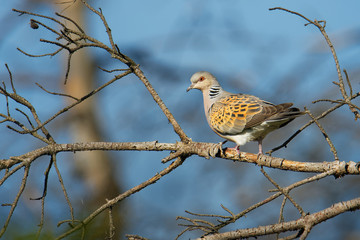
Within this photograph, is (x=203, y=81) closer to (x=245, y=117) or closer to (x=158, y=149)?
(x=245, y=117)

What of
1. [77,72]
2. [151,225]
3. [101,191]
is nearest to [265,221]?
[151,225]

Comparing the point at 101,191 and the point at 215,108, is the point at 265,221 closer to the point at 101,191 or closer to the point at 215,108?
the point at 101,191

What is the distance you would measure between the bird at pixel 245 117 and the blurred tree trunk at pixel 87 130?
522 cm

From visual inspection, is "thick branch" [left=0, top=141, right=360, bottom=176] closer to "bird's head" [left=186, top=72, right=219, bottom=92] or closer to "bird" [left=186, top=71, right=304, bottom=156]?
"bird" [left=186, top=71, right=304, bottom=156]

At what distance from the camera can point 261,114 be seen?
3.97 meters

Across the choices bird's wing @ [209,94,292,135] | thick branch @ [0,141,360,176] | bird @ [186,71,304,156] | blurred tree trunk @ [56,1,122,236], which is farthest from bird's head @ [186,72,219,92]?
blurred tree trunk @ [56,1,122,236]

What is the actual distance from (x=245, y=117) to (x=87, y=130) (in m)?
6.20

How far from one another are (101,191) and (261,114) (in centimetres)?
603

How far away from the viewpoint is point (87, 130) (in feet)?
32.2

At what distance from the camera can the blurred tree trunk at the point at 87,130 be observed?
9461 millimetres

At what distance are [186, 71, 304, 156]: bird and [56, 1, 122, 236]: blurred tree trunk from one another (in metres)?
5.22

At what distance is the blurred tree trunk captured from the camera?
9.46 meters

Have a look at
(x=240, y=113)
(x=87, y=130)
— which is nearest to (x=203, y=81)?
(x=240, y=113)

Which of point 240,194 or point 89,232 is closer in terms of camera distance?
point 89,232
